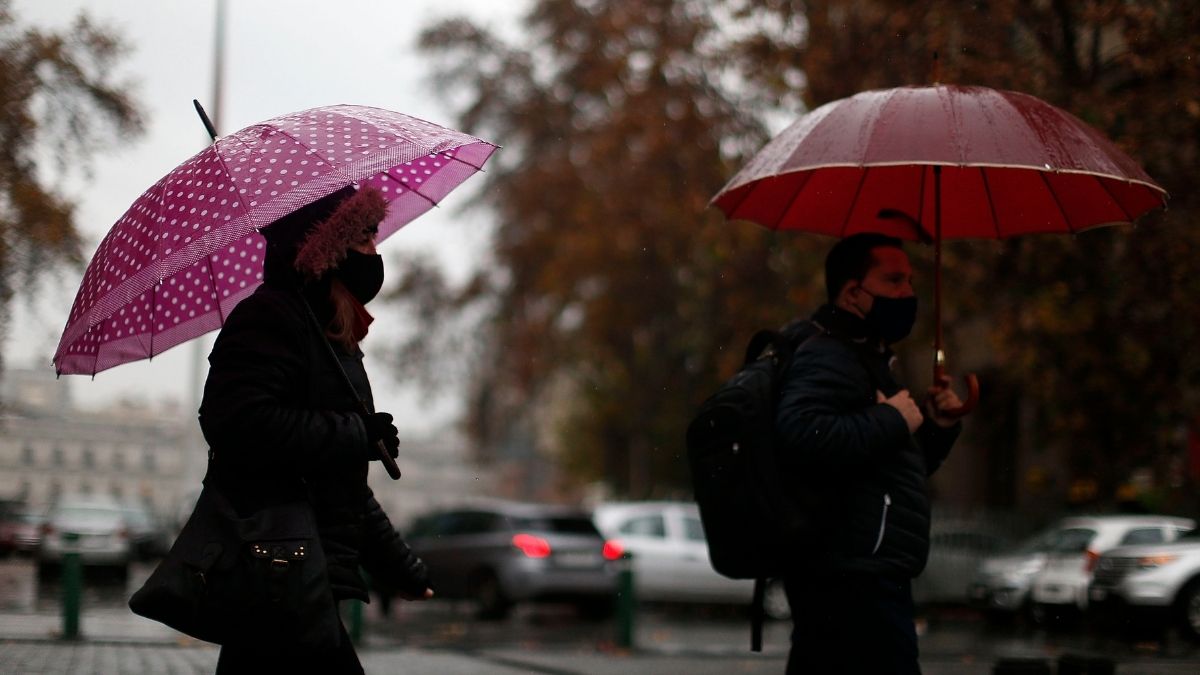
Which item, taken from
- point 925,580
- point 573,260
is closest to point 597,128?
point 573,260

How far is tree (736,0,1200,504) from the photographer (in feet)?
56.6

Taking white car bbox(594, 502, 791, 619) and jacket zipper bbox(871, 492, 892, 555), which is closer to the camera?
jacket zipper bbox(871, 492, 892, 555)

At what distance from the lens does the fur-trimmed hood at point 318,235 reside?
3910 mm

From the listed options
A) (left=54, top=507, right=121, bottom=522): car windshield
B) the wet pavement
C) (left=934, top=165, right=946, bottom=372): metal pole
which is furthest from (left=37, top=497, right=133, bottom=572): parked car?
(left=934, top=165, right=946, bottom=372): metal pole

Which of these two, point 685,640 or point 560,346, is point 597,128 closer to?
point 560,346

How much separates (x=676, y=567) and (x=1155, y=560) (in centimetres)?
685

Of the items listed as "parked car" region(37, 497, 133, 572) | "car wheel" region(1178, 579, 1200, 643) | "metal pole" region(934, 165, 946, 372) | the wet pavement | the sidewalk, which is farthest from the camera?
"parked car" region(37, 497, 133, 572)

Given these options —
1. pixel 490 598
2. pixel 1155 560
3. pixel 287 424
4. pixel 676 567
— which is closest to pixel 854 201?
pixel 287 424

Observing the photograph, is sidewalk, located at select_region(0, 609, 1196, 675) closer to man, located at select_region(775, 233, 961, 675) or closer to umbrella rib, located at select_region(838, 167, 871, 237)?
umbrella rib, located at select_region(838, 167, 871, 237)

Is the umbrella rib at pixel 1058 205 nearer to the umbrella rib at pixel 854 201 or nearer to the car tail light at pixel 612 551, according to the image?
the umbrella rib at pixel 854 201

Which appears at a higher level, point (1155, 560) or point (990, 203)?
point (990, 203)

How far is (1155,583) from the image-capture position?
1717cm

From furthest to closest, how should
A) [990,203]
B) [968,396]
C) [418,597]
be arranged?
1. [990,203]
2. [968,396]
3. [418,597]

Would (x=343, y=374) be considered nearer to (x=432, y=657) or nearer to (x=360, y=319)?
(x=360, y=319)
